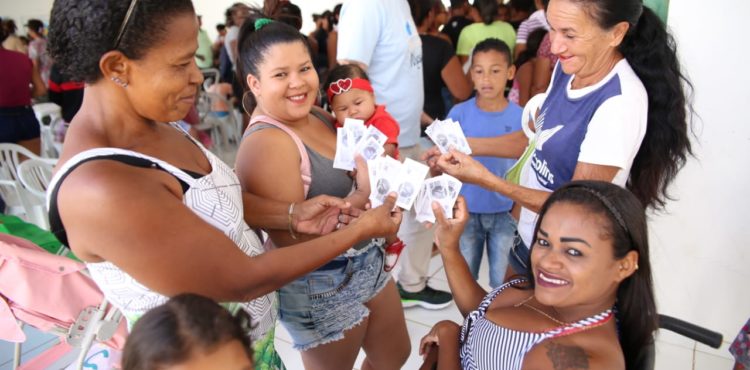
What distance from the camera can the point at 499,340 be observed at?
1308 mm

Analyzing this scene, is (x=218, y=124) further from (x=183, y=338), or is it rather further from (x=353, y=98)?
(x=183, y=338)

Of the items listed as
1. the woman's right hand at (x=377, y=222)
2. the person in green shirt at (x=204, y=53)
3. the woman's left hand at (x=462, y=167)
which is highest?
the woman's left hand at (x=462, y=167)

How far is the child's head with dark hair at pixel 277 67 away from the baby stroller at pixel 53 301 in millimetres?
1018

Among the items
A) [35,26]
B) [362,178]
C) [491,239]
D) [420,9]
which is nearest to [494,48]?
[420,9]

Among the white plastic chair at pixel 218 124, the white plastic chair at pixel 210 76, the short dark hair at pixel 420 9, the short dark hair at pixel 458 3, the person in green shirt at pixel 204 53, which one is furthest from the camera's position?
the person in green shirt at pixel 204 53

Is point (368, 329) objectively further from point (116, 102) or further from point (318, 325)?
point (116, 102)

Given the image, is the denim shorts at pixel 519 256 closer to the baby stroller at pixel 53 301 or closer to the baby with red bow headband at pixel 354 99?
the baby with red bow headband at pixel 354 99

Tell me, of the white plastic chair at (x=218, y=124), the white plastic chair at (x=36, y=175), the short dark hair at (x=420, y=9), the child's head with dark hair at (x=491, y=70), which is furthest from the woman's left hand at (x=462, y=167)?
the white plastic chair at (x=218, y=124)

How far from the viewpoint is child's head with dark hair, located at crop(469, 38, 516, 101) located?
2.76 m

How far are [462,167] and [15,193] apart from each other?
368 cm

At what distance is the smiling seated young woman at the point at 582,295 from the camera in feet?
4.00

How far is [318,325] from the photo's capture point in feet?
5.33

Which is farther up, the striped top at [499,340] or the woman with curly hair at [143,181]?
the woman with curly hair at [143,181]

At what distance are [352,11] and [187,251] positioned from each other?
2.10 metres
